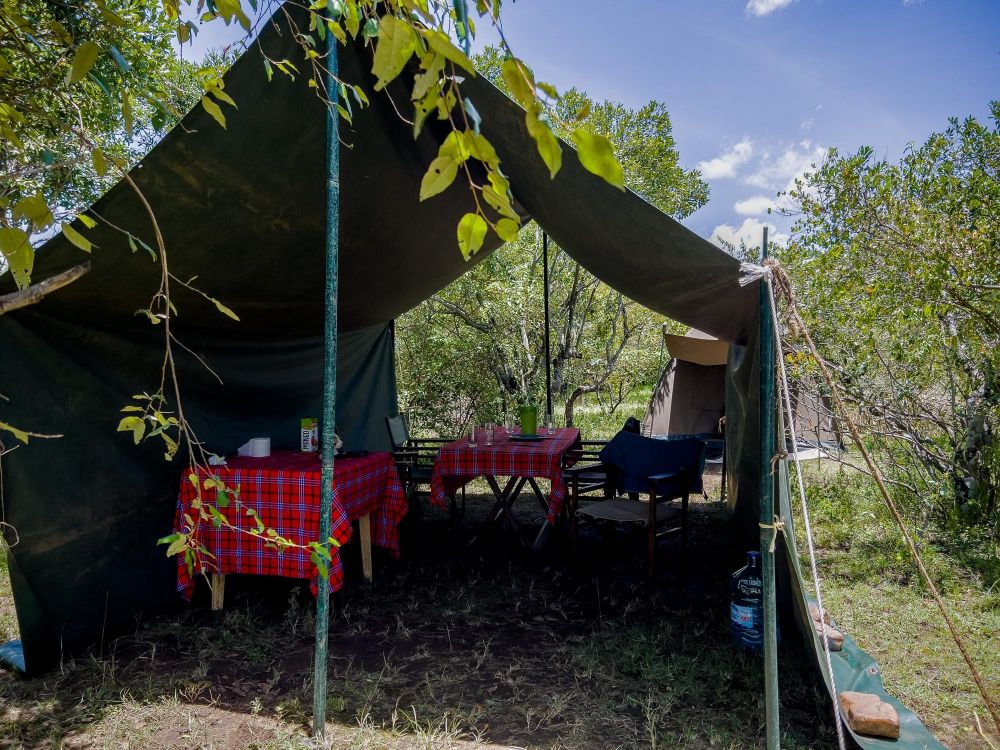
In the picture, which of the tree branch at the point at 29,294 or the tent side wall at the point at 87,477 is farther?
the tent side wall at the point at 87,477

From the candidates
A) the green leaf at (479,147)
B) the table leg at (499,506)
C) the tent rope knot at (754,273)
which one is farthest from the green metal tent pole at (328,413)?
the table leg at (499,506)

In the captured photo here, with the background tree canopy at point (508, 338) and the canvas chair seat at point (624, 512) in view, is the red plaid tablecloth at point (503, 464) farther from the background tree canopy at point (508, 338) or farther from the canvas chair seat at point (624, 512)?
the background tree canopy at point (508, 338)

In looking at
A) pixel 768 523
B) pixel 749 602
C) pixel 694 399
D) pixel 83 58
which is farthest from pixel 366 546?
pixel 694 399

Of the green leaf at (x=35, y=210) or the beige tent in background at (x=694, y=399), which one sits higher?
the green leaf at (x=35, y=210)

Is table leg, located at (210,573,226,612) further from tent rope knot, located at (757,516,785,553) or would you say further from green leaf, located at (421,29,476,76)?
green leaf, located at (421,29,476,76)

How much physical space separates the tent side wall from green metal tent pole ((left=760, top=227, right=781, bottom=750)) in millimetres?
2816

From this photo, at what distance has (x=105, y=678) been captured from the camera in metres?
2.75

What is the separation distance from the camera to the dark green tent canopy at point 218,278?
2.37 metres

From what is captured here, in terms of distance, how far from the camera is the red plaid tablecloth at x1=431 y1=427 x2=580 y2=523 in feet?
13.3

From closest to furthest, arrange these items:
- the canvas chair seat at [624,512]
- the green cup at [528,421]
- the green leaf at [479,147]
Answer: the green leaf at [479,147] < the canvas chair seat at [624,512] < the green cup at [528,421]

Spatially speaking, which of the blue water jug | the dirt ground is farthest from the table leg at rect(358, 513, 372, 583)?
the blue water jug

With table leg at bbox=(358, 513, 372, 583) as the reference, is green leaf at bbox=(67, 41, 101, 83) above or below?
above

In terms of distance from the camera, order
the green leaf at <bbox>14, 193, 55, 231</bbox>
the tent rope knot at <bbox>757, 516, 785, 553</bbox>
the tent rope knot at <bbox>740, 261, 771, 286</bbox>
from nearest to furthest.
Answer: the green leaf at <bbox>14, 193, 55, 231</bbox>, the tent rope knot at <bbox>757, 516, 785, 553</bbox>, the tent rope knot at <bbox>740, 261, 771, 286</bbox>

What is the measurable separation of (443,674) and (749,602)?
Answer: 1.30 meters
